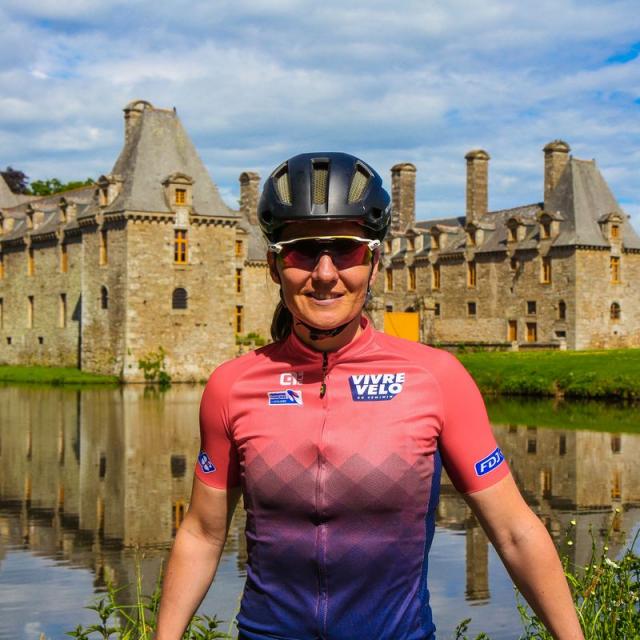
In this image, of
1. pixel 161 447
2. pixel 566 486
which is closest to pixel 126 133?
pixel 161 447

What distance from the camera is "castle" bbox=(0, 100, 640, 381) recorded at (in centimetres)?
4250

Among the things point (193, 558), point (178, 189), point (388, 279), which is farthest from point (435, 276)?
point (193, 558)

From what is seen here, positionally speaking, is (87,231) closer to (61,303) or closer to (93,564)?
(61,303)

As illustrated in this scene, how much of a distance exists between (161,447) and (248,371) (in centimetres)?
1713

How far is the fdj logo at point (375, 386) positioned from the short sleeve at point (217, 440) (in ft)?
1.31

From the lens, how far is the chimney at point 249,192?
2250 inches

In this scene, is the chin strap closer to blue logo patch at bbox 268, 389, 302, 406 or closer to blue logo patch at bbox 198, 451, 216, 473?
blue logo patch at bbox 268, 389, 302, 406

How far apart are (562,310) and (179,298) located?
731 inches

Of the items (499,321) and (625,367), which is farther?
(499,321)

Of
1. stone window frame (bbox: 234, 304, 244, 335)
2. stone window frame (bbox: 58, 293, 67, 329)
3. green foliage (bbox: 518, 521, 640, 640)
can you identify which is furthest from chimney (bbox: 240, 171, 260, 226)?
green foliage (bbox: 518, 521, 640, 640)

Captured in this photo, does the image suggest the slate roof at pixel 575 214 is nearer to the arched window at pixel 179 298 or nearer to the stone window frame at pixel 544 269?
the stone window frame at pixel 544 269

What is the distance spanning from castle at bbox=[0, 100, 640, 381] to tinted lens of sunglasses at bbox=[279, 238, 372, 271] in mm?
35060

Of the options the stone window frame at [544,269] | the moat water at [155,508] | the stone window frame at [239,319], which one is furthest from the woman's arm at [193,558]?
the stone window frame at [544,269]

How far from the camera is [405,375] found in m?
3.10
